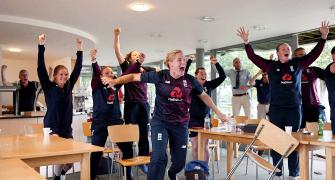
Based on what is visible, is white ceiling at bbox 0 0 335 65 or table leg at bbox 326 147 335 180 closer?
table leg at bbox 326 147 335 180

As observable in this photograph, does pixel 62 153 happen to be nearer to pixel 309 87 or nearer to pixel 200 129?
pixel 200 129

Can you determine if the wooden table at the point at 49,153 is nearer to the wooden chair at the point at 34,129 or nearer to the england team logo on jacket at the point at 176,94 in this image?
the england team logo on jacket at the point at 176,94

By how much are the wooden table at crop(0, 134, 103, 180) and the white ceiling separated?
287cm

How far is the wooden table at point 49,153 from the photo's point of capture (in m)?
2.13

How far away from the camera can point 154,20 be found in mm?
5973

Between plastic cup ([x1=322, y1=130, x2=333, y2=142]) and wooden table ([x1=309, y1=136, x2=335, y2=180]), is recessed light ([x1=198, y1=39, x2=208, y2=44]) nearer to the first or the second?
plastic cup ([x1=322, y1=130, x2=333, y2=142])

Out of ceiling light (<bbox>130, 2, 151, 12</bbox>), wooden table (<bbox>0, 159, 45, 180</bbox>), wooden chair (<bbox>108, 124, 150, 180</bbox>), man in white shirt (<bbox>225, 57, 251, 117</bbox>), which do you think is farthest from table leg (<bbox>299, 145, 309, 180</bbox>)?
man in white shirt (<bbox>225, 57, 251, 117</bbox>)

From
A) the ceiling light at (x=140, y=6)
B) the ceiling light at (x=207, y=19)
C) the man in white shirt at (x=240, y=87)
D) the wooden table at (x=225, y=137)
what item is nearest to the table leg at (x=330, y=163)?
the wooden table at (x=225, y=137)

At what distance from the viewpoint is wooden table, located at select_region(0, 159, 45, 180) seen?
156 cm

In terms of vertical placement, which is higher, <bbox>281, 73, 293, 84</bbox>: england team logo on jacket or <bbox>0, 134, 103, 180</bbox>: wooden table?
<bbox>281, 73, 293, 84</bbox>: england team logo on jacket

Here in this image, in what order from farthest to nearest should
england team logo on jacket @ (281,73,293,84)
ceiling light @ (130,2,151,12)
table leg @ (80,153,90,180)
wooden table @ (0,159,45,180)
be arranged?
1. ceiling light @ (130,2,151,12)
2. england team logo on jacket @ (281,73,293,84)
3. table leg @ (80,153,90,180)
4. wooden table @ (0,159,45,180)

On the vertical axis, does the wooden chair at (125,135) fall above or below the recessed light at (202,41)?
below

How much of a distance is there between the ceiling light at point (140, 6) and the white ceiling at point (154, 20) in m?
0.11

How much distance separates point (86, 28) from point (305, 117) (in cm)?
435
